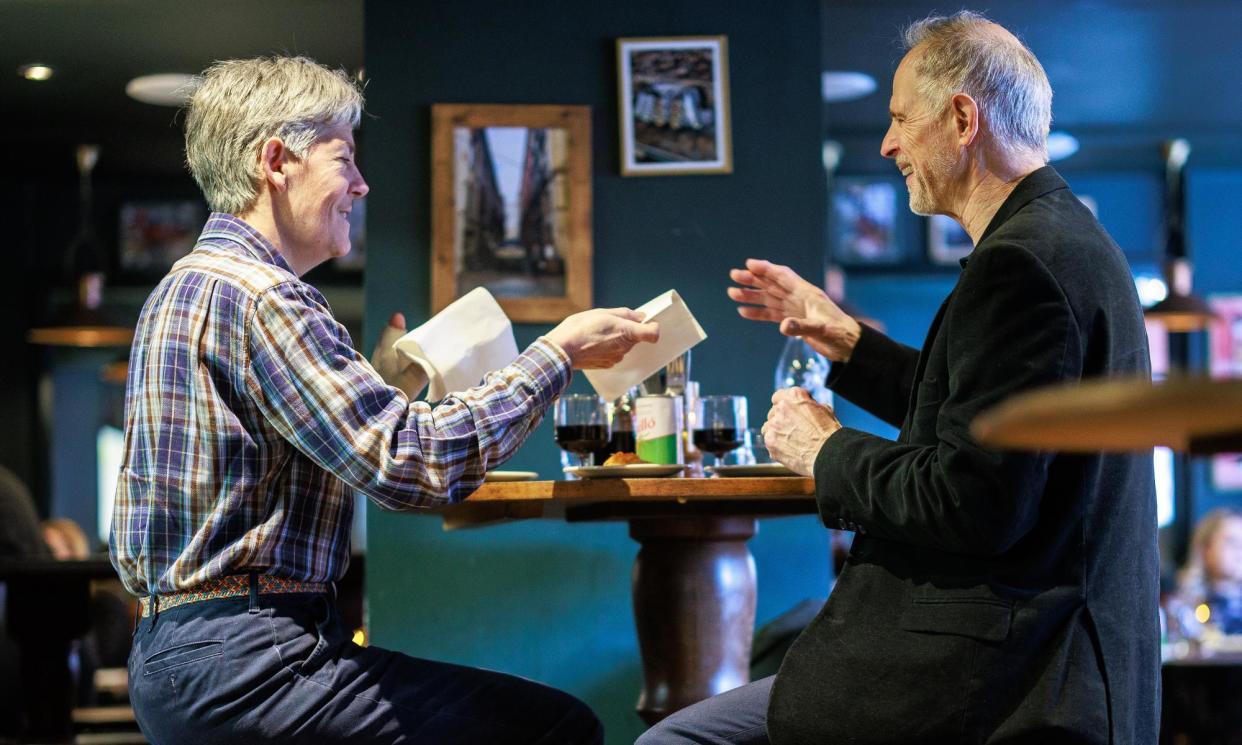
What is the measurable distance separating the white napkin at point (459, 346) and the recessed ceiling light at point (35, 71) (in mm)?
3966

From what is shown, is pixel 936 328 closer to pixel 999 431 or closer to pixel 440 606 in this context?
pixel 999 431

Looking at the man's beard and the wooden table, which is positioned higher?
the man's beard

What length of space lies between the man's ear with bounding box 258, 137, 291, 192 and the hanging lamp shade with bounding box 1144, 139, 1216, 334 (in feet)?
18.1

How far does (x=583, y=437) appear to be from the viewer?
2457 mm

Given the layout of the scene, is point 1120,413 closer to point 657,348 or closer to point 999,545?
point 999,545

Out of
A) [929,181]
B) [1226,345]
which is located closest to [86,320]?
[929,181]

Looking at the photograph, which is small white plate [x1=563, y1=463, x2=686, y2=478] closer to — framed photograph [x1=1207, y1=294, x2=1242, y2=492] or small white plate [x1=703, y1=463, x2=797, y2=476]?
small white plate [x1=703, y1=463, x2=797, y2=476]

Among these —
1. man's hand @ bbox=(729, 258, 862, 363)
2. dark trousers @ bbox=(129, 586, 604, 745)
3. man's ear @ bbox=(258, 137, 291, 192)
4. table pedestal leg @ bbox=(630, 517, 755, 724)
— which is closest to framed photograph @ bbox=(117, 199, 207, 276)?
table pedestal leg @ bbox=(630, 517, 755, 724)

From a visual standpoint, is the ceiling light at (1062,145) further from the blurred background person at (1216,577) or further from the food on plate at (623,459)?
the food on plate at (623,459)

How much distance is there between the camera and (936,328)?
5.93ft

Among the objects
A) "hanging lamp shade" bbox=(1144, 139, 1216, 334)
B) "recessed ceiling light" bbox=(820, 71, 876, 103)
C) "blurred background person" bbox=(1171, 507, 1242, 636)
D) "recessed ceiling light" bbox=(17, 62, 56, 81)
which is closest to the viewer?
"blurred background person" bbox=(1171, 507, 1242, 636)

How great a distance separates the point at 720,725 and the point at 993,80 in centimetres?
102

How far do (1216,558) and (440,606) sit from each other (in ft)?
12.5

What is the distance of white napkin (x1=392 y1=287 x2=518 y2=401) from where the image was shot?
2328 millimetres
